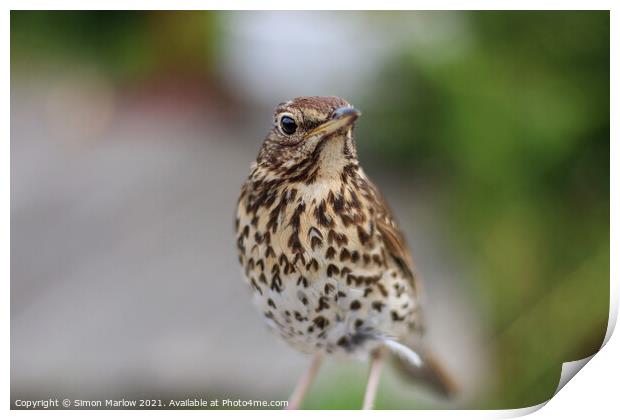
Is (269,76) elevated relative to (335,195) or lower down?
elevated

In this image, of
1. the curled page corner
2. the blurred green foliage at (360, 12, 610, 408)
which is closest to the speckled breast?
the blurred green foliage at (360, 12, 610, 408)

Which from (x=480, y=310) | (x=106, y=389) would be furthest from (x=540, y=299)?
(x=106, y=389)

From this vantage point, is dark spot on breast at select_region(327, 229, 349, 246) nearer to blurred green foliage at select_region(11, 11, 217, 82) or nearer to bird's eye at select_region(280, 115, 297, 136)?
bird's eye at select_region(280, 115, 297, 136)

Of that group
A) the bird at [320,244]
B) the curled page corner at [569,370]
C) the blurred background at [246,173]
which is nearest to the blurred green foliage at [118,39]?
the blurred background at [246,173]

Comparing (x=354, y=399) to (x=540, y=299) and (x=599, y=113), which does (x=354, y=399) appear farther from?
(x=599, y=113)

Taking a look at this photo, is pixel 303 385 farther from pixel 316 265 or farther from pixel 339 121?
pixel 339 121


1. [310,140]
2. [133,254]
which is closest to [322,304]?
[310,140]
